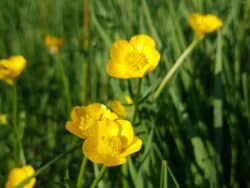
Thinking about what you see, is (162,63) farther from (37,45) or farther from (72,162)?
(37,45)

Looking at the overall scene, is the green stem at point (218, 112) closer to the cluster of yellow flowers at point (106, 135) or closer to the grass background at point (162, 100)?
the grass background at point (162, 100)

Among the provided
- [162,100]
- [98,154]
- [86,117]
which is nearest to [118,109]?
[162,100]

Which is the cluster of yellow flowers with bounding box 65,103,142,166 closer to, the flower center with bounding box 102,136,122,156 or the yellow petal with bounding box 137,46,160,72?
the flower center with bounding box 102,136,122,156

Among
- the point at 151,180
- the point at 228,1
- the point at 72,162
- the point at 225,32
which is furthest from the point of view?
the point at 228,1

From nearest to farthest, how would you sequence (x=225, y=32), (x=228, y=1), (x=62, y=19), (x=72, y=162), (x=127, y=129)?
(x=127, y=129), (x=72, y=162), (x=225, y=32), (x=228, y=1), (x=62, y=19)

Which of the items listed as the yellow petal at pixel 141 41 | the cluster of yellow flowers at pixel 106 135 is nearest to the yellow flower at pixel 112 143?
the cluster of yellow flowers at pixel 106 135

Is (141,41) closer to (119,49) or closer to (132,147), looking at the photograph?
(119,49)

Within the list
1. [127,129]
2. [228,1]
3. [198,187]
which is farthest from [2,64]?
[228,1]
